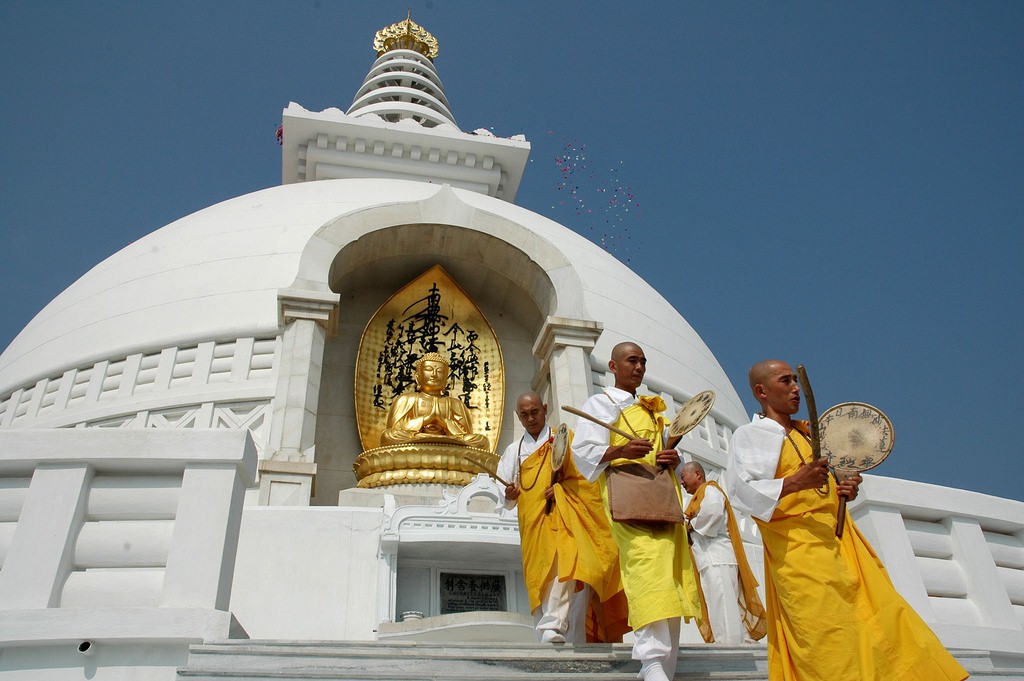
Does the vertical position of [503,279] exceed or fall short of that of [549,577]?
it exceeds it

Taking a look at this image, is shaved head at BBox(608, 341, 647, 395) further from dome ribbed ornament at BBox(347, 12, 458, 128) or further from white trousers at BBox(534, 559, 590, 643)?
dome ribbed ornament at BBox(347, 12, 458, 128)

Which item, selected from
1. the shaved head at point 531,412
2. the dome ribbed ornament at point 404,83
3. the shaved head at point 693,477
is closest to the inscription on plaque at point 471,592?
the shaved head at point 693,477

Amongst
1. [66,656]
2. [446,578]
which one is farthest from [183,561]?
[446,578]

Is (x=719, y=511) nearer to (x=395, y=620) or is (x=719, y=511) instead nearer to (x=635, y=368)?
(x=635, y=368)

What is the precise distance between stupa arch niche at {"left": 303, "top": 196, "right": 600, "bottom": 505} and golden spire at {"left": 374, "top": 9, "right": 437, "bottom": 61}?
14.8 metres

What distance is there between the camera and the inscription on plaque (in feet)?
22.8

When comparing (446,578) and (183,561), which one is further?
(446,578)

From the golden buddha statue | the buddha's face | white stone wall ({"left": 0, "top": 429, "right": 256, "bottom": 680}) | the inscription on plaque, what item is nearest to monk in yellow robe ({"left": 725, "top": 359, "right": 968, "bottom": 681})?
white stone wall ({"left": 0, "top": 429, "right": 256, "bottom": 680})

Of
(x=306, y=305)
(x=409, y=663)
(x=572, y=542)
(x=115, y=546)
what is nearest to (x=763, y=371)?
(x=572, y=542)

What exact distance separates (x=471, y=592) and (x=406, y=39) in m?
19.7

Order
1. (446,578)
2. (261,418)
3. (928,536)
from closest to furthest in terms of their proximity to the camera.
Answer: (928,536)
(446,578)
(261,418)

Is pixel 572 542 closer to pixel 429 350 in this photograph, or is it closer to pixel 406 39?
pixel 429 350

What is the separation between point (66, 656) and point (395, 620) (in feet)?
9.53

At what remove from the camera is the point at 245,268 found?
10797 mm
